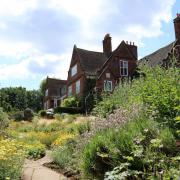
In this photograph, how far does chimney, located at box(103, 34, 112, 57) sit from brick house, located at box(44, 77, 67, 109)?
54.8ft

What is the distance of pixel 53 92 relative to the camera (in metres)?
57.8

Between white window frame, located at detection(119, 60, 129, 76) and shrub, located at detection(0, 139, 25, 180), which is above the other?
white window frame, located at detection(119, 60, 129, 76)

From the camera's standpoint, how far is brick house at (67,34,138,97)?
1468 inches

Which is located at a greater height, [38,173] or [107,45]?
[107,45]

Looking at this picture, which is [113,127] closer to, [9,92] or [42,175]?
[42,175]

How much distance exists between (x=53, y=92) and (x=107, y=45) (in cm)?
1940

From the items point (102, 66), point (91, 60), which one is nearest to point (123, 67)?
point (102, 66)

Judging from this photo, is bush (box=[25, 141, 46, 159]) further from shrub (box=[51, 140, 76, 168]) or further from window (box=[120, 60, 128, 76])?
window (box=[120, 60, 128, 76])

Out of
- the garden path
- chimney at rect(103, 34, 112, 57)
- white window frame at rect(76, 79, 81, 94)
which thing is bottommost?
the garden path

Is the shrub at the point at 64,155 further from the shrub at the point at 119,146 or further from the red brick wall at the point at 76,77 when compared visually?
the red brick wall at the point at 76,77

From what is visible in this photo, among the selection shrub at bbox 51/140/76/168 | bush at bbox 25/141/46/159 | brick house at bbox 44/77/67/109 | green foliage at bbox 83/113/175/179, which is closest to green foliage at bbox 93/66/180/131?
green foliage at bbox 83/113/175/179

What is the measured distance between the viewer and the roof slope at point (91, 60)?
38.8 meters

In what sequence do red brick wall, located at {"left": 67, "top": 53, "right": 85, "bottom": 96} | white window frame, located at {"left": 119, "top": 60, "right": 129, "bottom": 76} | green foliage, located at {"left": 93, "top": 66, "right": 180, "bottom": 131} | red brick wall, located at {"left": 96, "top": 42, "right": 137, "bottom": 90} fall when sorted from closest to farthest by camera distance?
green foliage, located at {"left": 93, "top": 66, "right": 180, "bottom": 131}, red brick wall, located at {"left": 96, "top": 42, "right": 137, "bottom": 90}, red brick wall, located at {"left": 67, "top": 53, "right": 85, "bottom": 96}, white window frame, located at {"left": 119, "top": 60, "right": 129, "bottom": 76}

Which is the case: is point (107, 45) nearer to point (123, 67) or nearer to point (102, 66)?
point (123, 67)
